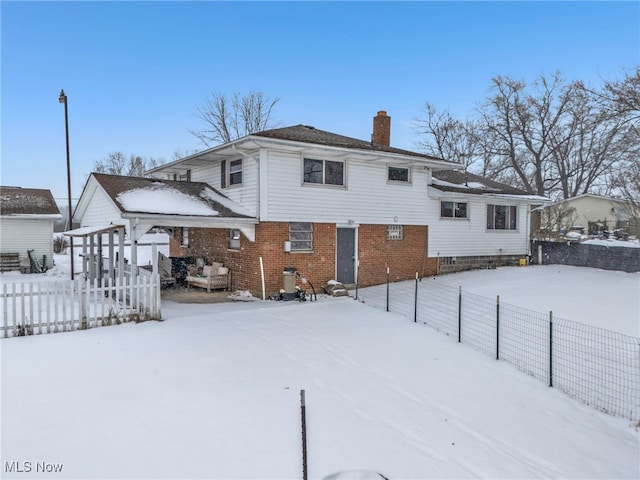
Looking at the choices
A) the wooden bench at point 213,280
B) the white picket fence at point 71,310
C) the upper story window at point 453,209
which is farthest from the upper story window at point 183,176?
the upper story window at point 453,209

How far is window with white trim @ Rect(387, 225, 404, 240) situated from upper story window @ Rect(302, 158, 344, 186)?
2815 millimetres

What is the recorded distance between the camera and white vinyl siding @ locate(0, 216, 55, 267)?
22734 mm

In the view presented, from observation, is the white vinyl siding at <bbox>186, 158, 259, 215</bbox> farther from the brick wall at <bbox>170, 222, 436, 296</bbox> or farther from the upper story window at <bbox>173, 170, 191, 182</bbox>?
the upper story window at <bbox>173, 170, 191, 182</bbox>

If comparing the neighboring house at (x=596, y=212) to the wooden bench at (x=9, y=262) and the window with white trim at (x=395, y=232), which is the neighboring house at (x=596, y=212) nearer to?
the window with white trim at (x=395, y=232)

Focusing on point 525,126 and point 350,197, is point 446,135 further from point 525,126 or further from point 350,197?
point 350,197

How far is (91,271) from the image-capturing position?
15406 millimetres

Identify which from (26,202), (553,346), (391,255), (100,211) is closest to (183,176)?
(100,211)

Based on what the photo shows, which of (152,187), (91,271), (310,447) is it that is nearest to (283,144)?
(152,187)

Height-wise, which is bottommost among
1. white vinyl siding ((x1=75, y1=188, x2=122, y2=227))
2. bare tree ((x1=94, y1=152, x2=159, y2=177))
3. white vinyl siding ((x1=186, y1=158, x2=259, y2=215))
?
white vinyl siding ((x1=75, y1=188, x2=122, y2=227))

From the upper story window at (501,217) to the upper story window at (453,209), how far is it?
62.5 inches

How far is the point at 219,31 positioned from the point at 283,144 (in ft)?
35.7

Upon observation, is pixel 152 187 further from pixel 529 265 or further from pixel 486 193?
pixel 529 265

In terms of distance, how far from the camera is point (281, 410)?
5.53 m

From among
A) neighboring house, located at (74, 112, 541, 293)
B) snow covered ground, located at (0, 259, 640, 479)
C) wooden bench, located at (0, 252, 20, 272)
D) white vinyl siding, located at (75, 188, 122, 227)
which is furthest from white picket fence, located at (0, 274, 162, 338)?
wooden bench, located at (0, 252, 20, 272)
